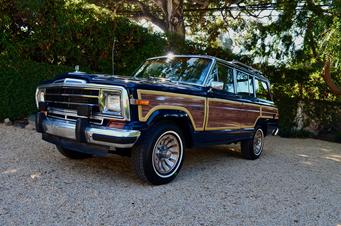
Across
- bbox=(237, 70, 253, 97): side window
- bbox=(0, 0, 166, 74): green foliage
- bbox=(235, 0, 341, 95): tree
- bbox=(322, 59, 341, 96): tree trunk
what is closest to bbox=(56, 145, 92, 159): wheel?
bbox=(237, 70, 253, 97): side window

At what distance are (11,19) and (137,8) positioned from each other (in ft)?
30.6

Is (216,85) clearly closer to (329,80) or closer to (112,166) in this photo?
(112,166)

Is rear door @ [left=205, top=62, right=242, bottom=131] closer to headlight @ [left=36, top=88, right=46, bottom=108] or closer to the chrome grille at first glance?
the chrome grille

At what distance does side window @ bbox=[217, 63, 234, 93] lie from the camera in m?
5.58

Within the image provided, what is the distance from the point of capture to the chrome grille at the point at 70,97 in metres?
4.04

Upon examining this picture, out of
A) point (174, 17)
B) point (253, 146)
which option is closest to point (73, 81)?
point (253, 146)

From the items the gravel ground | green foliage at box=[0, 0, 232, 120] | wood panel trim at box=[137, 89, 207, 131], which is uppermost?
green foliage at box=[0, 0, 232, 120]

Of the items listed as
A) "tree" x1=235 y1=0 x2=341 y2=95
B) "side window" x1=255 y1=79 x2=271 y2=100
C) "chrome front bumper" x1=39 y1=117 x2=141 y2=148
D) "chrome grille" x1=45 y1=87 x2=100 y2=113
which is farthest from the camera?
"tree" x1=235 y1=0 x2=341 y2=95

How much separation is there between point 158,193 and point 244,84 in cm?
320

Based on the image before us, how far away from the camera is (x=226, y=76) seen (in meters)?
5.77

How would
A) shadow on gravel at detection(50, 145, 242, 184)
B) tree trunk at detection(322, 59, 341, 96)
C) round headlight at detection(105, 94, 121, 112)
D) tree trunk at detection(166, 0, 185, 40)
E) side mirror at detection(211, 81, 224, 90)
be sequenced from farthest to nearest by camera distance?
1. tree trunk at detection(166, 0, 185, 40)
2. tree trunk at detection(322, 59, 341, 96)
3. side mirror at detection(211, 81, 224, 90)
4. shadow on gravel at detection(50, 145, 242, 184)
5. round headlight at detection(105, 94, 121, 112)

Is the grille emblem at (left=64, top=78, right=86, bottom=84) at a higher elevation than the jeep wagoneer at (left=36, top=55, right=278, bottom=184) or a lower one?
higher

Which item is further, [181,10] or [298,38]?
[181,10]

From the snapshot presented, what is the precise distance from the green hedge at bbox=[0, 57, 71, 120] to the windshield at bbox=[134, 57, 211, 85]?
10.5 feet
